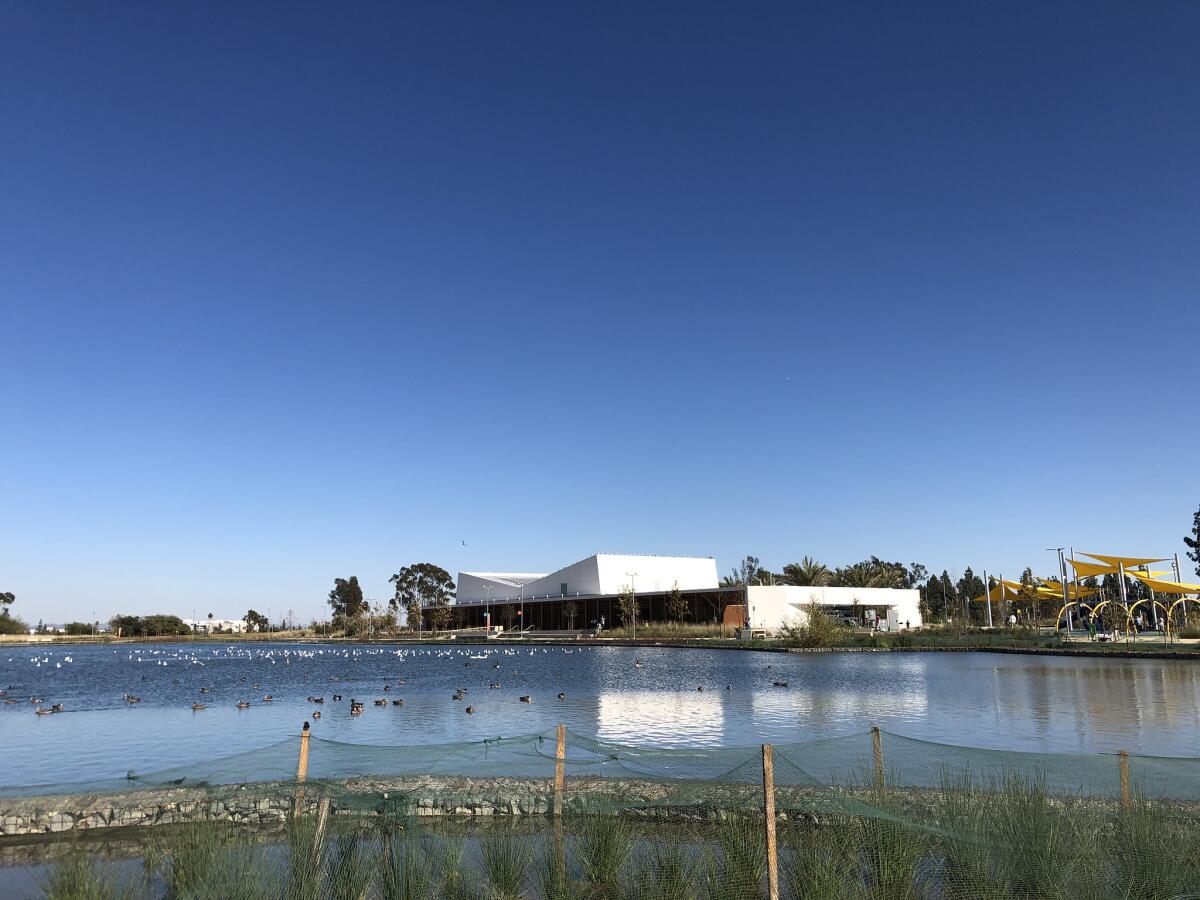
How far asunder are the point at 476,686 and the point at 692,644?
89.2 ft

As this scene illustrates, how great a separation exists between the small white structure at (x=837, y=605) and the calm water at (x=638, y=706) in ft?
71.7

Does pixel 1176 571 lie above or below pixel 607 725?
above

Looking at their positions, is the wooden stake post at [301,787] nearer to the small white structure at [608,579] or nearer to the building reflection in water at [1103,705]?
the building reflection in water at [1103,705]

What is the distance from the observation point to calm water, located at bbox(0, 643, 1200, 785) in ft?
57.2

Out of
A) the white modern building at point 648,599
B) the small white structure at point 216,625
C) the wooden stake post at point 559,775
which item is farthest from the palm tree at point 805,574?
the small white structure at point 216,625

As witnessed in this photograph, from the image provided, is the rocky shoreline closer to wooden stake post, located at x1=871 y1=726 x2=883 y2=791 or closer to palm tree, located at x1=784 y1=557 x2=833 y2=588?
wooden stake post, located at x1=871 y1=726 x2=883 y2=791

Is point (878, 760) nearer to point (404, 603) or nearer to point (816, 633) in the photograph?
point (816, 633)

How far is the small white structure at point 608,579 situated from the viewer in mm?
83875

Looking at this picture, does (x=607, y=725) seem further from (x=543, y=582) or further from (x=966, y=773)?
(x=543, y=582)

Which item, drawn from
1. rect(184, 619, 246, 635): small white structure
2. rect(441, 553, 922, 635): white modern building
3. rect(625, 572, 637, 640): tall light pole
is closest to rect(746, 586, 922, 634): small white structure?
rect(441, 553, 922, 635): white modern building

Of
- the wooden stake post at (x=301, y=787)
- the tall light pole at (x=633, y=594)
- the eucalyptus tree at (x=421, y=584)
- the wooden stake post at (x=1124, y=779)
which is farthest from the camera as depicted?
the eucalyptus tree at (x=421, y=584)

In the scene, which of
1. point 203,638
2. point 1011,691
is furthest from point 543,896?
point 203,638

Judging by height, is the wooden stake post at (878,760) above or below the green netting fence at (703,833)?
above

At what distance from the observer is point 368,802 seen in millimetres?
8406
